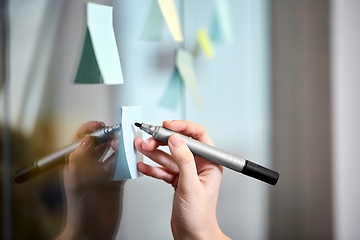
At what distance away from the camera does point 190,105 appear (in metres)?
0.30

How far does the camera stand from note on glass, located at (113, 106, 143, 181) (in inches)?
9.0

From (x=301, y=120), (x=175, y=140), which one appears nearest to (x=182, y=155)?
(x=175, y=140)

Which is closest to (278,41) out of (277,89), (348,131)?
(277,89)

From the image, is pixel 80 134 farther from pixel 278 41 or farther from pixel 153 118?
pixel 278 41

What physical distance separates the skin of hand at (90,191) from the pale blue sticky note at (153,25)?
112 millimetres

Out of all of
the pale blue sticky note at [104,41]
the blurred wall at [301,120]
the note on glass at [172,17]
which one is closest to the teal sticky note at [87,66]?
the pale blue sticky note at [104,41]

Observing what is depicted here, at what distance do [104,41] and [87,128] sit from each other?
0.27 feet

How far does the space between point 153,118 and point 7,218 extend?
0.51 ft

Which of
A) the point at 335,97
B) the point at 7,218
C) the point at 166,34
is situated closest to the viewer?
the point at 7,218

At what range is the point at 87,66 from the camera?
194 mm

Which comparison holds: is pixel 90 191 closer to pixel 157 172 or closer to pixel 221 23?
pixel 157 172

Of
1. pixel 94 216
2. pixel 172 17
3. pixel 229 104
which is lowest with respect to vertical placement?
pixel 94 216

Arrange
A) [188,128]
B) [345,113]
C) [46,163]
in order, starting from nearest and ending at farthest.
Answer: [46,163] < [188,128] < [345,113]

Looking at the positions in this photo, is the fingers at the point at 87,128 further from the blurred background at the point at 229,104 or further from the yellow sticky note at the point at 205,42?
the yellow sticky note at the point at 205,42
